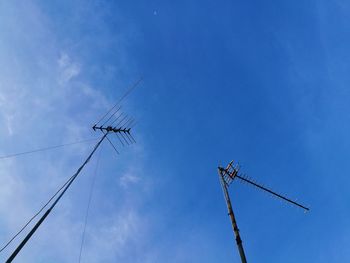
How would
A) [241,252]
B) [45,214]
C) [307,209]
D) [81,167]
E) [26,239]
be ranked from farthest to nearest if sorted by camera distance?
1. [307,209]
2. [81,167]
3. [241,252]
4. [45,214]
5. [26,239]

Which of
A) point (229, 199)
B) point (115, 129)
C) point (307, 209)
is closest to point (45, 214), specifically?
point (229, 199)

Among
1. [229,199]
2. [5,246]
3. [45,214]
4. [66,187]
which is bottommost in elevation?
[5,246]

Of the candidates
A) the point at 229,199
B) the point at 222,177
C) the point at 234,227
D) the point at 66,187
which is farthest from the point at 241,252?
the point at 66,187

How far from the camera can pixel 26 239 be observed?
7.36 m

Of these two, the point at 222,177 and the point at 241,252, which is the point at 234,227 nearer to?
the point at 241,252

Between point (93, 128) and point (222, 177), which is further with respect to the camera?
point (93, 128)

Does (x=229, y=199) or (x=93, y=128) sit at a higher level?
(x=93, y=128)

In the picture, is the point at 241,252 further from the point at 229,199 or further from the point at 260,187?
the point at 260,187

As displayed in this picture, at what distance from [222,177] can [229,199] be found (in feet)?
5.33

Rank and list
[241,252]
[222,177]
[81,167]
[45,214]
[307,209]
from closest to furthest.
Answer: [45,214] → [241,252] → [81,167] → [222,177] → [307,209]

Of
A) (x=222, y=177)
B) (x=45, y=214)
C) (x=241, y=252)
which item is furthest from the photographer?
(x=222, y=177)

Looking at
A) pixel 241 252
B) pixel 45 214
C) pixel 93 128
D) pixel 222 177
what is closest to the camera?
pixel 45 214

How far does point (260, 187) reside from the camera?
49.2 feet

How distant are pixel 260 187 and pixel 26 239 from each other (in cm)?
1091
